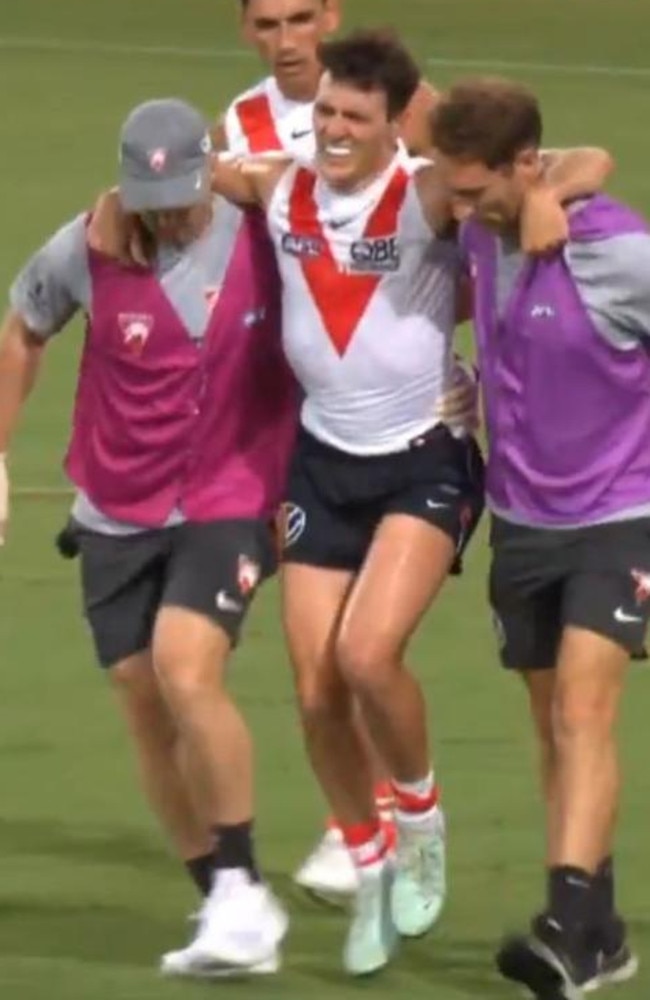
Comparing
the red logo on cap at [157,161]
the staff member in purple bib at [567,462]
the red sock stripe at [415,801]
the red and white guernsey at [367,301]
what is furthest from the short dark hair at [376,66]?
the red sock stripe at [415,801]

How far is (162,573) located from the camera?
25.7 ft

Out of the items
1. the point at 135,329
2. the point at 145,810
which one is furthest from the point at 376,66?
the point at 145,810

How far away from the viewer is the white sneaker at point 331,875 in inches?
326

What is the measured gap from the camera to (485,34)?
2386 centimetres

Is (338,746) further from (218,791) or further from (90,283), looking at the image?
(90,283)

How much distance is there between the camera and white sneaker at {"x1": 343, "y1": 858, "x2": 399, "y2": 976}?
767 centimetres

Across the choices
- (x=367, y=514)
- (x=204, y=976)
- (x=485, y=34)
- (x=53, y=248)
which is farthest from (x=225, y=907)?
(x=485, y=34)

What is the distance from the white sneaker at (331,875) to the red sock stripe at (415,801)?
0.40 meters

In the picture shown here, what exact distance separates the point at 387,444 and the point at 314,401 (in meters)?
0.20

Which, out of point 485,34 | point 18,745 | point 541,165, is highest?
point 541,165

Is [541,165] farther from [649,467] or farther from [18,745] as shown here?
[18,745]

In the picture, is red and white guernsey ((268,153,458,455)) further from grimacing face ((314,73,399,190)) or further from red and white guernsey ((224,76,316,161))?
red and white guernsey ((224,76,316,161))

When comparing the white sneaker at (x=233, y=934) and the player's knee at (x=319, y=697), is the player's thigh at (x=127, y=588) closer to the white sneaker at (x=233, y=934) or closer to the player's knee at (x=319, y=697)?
the player's knee at (x=319, y=697)

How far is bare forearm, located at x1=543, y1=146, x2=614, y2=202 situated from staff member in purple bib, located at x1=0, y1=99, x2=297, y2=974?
81 centimetres
